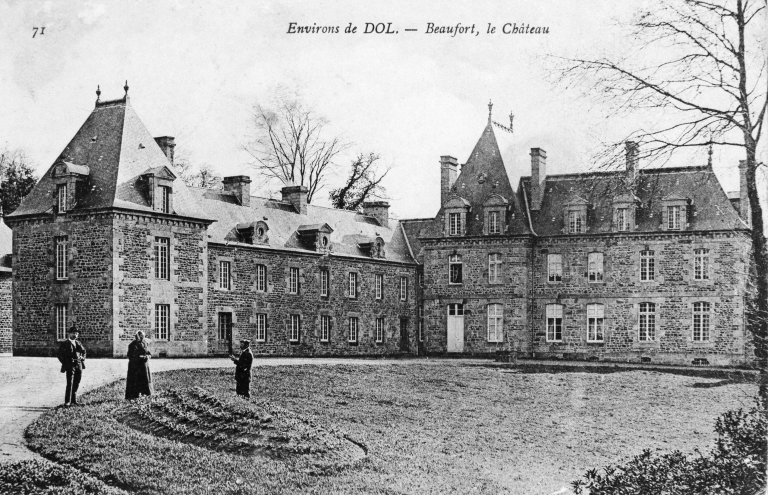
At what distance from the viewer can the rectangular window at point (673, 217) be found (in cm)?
3456

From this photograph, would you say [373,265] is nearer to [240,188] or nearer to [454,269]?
[454,269]

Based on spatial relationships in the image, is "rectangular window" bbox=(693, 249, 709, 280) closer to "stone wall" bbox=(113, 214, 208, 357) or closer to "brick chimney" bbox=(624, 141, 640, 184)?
"stone wall" bbox=(113, 214, 208, 357)

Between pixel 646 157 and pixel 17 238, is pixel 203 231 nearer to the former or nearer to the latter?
pixel 17 238

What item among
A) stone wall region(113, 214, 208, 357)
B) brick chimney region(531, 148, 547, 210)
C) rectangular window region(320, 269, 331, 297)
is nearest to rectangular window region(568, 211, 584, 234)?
brick chimney region(531, 148, 547, 210)

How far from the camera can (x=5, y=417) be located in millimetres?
15555

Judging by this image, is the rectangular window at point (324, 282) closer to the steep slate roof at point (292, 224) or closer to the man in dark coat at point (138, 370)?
the steep slate roof at point (292, 224)

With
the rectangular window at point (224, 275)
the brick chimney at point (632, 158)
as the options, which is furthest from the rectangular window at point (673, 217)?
the brick chimney at point (632, 158)

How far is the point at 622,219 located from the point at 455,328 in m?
8.18

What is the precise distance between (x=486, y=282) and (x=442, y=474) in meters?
24.5

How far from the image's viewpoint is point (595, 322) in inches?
1407

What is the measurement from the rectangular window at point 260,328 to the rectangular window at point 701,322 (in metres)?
16.4

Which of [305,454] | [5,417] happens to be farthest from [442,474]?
[5,417]

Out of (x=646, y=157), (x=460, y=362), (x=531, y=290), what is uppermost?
(x=646, y=157)

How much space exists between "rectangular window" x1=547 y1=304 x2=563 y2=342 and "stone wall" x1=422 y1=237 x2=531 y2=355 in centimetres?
92
